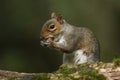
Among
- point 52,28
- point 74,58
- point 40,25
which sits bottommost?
point 74,58

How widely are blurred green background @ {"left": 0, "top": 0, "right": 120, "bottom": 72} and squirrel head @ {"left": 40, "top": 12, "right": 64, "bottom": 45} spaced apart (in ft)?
18.5

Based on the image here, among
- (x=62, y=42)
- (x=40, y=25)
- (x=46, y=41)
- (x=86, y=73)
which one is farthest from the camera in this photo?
(x=40, y=25)

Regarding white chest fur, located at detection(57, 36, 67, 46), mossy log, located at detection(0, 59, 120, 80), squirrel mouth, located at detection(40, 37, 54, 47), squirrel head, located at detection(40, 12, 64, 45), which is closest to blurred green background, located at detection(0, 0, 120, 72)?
squirrel head, located at detection(40, 12, 64, 45)

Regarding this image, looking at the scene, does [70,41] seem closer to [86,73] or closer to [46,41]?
[46,41]

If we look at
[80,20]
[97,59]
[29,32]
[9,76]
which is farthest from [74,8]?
[9,76]

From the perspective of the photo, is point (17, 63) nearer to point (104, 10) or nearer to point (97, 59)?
point (104, 10)

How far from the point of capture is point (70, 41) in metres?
8.06

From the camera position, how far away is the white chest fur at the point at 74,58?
309 inches

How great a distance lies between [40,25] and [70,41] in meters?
6.90

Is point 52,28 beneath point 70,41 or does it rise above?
above

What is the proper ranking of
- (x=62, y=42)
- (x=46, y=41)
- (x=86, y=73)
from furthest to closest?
(x=62, y=42) < (x=46, y=41) < (x=86, y=73)

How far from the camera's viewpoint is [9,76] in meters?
6.57

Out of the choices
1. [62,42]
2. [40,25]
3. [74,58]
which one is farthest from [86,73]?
[40,25]

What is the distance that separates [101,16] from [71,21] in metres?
0.89
